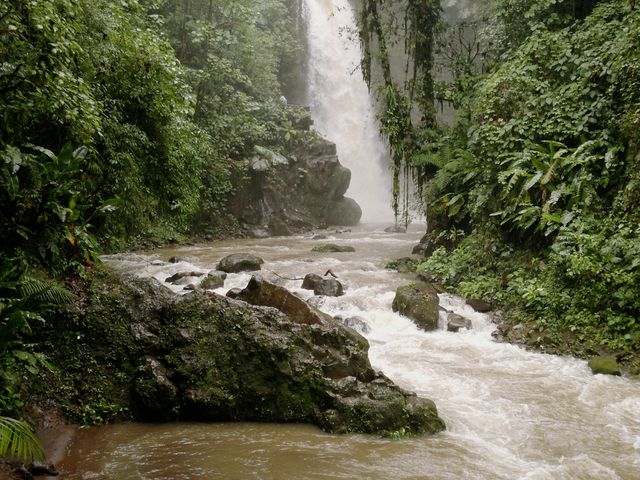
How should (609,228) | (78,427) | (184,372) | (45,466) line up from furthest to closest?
(609,228)
(184,372)
(78,427)
(45,466)

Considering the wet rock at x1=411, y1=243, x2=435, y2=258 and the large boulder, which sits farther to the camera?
the wet rock at x1=411, y1=243, x2=435, y2=258

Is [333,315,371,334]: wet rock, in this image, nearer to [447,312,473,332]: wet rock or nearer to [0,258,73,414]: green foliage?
[447,312,473,332]: wet rock

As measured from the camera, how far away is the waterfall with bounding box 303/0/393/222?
1240 inches

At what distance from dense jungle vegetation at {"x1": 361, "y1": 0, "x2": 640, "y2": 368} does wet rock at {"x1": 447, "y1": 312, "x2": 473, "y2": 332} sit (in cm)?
86

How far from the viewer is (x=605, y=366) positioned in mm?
6844

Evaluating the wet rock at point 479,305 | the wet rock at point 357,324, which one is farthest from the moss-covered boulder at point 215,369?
the wet rock at point 479,305

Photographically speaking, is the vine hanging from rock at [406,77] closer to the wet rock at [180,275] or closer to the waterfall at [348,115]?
the wet rock at [180,275]

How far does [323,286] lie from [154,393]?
569cm

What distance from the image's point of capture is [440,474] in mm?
4344

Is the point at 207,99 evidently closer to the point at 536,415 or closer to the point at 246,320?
the point at 246,320

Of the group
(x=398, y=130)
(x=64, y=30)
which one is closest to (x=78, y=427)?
(x=64, y=30)

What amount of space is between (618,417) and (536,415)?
928mm

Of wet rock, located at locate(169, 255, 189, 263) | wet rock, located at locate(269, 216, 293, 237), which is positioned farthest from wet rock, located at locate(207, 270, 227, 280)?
wet rock, located at locate(269, 216, 293, 237)

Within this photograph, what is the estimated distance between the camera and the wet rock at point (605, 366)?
267 inches
